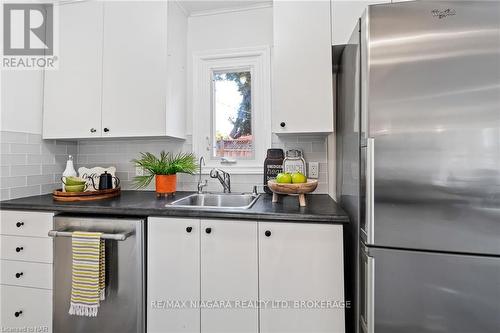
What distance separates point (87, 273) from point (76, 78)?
4.59ft

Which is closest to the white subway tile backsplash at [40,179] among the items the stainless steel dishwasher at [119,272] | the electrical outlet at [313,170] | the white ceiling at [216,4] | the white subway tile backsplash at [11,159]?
the white subway tile backsplash at [11,159]

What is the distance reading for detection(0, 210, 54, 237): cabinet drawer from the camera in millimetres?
1473

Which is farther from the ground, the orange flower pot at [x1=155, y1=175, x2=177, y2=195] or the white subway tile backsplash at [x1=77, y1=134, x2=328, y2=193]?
the white subway tile backsplash at [x1=77, y1=134, x2=328, y2=193]

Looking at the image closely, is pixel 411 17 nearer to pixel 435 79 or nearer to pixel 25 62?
pixel 435 79

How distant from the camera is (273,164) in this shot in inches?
72.1

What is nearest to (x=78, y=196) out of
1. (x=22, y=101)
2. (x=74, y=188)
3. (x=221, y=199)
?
(x=74, y=188)

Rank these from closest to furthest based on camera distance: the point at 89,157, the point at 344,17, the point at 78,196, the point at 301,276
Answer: the point at 301,276
the point at 344,17
the point at 78,196
the point at 89,157

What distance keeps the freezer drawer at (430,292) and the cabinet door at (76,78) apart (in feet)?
6.51

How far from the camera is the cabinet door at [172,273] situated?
133cm

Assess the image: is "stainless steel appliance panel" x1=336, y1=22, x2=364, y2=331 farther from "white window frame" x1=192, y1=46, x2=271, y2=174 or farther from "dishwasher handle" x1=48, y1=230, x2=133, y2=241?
"dishwasher handle" x1=48, y1=230, x2=133, y2=241

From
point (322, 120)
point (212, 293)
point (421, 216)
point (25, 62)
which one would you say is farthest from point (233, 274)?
point (25, 62)

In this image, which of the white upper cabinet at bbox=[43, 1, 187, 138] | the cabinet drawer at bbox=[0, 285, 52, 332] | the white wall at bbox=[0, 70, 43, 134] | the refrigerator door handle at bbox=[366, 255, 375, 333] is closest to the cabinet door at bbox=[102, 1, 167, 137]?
the white upper cabinet at bbox=[43, 1, 187, 138]

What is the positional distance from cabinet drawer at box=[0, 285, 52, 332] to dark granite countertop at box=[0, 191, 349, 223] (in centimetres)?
51

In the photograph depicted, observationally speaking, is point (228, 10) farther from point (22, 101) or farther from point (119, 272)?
point (119, 272)
